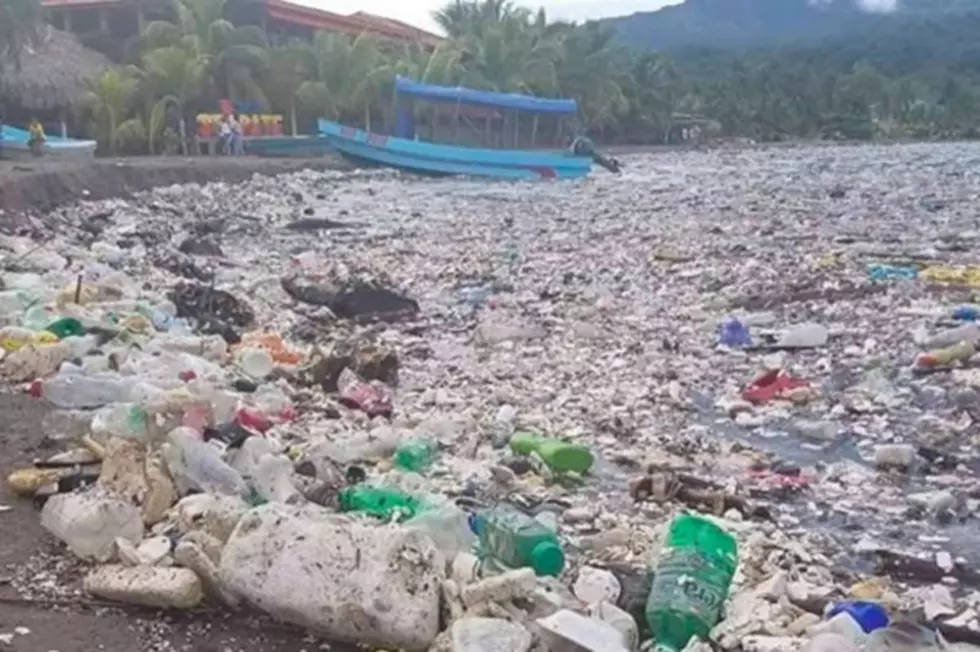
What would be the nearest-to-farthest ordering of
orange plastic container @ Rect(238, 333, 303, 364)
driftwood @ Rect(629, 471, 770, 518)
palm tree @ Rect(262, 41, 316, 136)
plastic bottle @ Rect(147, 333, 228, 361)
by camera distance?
driftwood @ Rect(629, 471, 770, 518)
plastic bottle @ Rect(147, 333, 228, 361)
orange plastic container @ Rect(238, 333, 303, 364)
palm tree @ Rect(262, 41, 316, 136)

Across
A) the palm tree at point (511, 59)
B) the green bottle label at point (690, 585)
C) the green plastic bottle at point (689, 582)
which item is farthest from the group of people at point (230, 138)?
the green bottle label at point (690, 585)

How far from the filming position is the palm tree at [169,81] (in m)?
28.0

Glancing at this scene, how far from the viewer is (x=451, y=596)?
3455mm

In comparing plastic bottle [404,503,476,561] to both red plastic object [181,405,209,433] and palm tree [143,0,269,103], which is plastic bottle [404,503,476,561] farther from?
palm tree [143,0,269,103]

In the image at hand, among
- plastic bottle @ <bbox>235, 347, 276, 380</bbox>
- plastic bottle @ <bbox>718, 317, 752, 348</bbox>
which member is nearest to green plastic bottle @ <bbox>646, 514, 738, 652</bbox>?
plastic bottle @ <bbox>235, 347, 276, 380</bbox>

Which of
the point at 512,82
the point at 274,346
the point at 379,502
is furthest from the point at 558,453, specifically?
the point at 512,82

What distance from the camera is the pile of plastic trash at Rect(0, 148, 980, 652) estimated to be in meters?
3.50

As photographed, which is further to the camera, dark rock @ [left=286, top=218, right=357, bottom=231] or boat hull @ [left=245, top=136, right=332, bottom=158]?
boat hull @ [left=245, top=136, right=332, bottom=158]

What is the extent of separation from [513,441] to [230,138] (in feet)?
79.6

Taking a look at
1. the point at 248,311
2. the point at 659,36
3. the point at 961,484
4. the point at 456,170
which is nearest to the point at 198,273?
the point at 248,311

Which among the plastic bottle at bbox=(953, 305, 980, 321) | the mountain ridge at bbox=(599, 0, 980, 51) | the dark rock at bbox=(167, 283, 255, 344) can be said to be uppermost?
the mountain ridge at bbox=(599, 0, 980, 51)

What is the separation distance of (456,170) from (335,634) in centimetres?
2818

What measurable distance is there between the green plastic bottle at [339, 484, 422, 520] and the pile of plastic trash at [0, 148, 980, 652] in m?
0.02

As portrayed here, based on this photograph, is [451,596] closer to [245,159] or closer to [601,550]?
[601,550]
